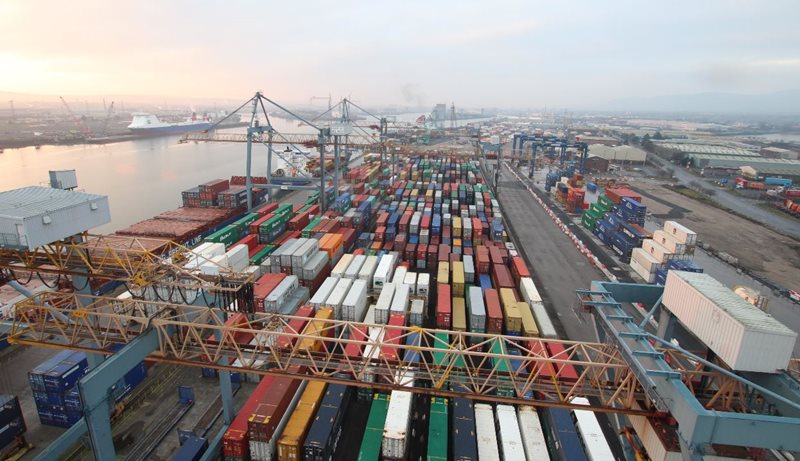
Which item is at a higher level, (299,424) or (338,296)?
(338,296)

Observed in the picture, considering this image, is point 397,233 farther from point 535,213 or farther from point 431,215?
point 535,213

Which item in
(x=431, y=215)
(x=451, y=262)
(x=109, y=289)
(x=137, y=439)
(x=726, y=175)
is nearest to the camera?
(x=137, y=439)

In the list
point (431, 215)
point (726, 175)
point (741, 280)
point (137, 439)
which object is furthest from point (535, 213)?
point (726, 175)

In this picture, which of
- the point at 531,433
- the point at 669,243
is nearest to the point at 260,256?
the point at 531,433

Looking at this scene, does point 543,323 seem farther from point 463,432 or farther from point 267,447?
point 267,447

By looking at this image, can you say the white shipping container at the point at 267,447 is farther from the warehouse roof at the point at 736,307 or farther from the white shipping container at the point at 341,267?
the warehouse roof at the point at 736,307

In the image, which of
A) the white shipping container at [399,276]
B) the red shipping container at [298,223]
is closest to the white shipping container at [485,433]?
the white shipping container at [399,276]
